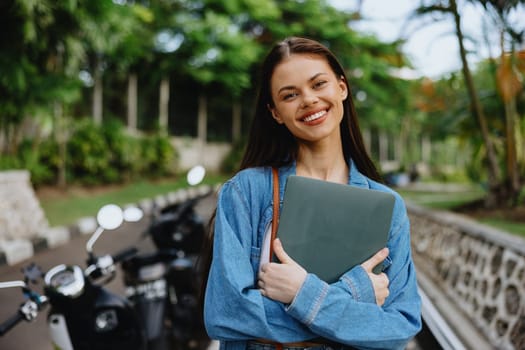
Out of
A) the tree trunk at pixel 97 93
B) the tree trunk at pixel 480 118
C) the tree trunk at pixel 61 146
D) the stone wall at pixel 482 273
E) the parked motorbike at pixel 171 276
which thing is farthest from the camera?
the tree trunk at pixel 97 93

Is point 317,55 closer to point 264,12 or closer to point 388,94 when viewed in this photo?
point 264,12

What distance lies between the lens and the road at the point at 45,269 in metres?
3.50

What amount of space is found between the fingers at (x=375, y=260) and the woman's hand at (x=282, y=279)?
164mm

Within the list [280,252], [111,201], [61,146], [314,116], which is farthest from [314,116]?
[61,146]

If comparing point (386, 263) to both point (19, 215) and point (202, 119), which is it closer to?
point (19, 215)

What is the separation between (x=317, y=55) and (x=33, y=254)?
598 centimetres

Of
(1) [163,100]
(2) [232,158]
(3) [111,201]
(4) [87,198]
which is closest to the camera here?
(3) [111,201]

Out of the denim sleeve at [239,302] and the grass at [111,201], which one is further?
the grass at [111,201]

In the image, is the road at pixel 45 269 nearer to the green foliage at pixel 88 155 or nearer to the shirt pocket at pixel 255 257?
the shirt pocket at pixel 255 257

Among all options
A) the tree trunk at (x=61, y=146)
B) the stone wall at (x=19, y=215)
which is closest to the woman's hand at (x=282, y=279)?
the stone wall at (x=19, y=215)

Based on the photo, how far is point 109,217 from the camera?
203 centimetres

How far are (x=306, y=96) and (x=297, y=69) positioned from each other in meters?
0.08

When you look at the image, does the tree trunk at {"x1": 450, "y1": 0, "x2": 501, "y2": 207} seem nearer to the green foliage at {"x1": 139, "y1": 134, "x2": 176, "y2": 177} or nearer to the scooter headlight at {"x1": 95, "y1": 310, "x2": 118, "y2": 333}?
the scooter headlight at {"x1": 95, "y1": 310, "x2": 118, "y2": 333}

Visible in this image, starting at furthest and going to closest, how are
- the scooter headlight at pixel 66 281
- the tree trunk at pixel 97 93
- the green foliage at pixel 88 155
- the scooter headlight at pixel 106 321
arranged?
the tree trunk at pixel 97 93 → the green foliage at pixel 88 155 → the scooter headlight at pixel 106 321 → the scooter headlight at pixel 66 281
